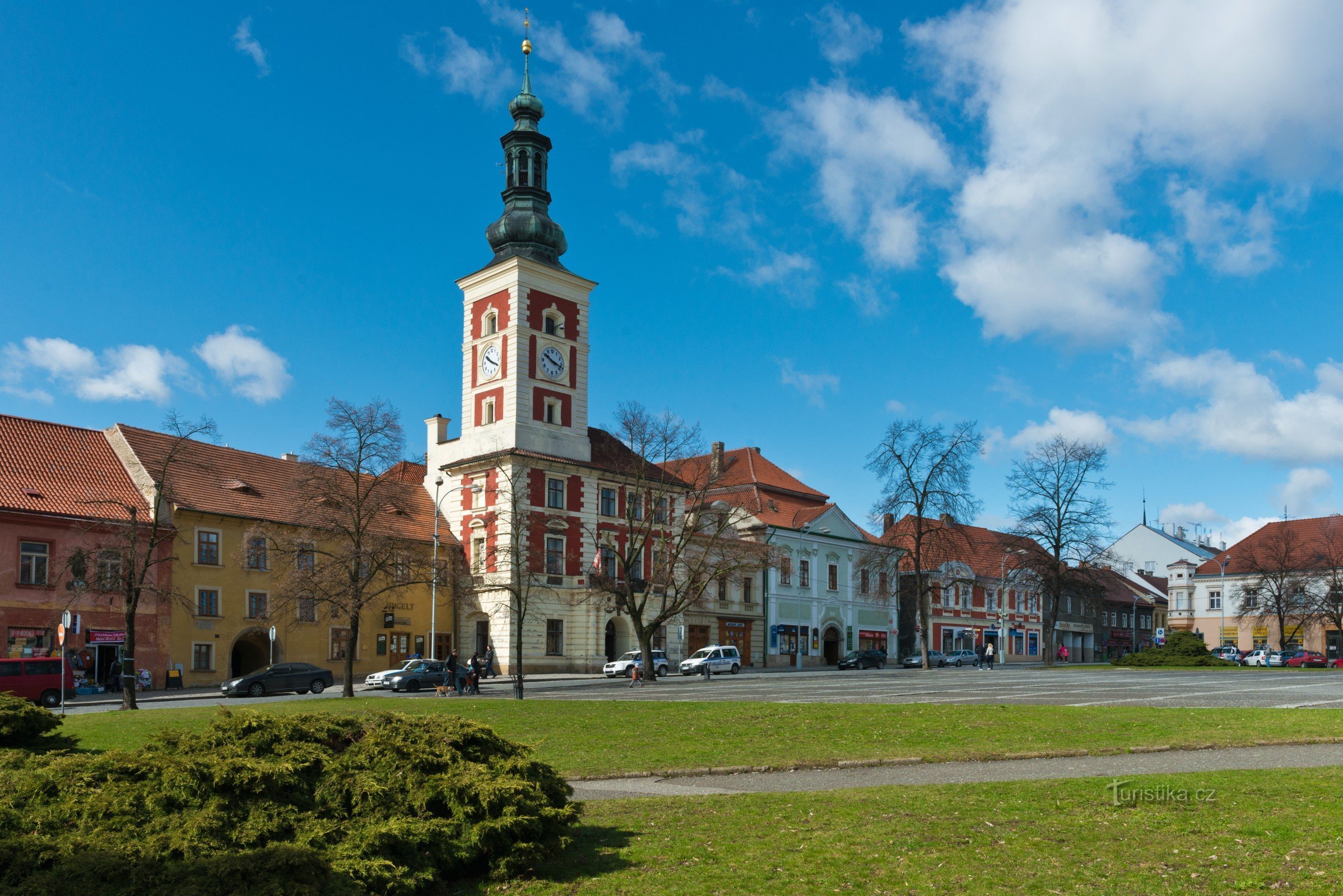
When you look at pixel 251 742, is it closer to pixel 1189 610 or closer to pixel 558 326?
pixel 558 326

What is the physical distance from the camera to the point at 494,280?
62281 mm

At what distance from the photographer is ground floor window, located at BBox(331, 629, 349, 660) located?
52094 mm

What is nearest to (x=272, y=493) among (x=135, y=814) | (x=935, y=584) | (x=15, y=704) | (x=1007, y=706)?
(x=935, y=584)

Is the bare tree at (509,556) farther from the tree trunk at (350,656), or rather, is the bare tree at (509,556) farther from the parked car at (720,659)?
the tree trunk at (350,656)

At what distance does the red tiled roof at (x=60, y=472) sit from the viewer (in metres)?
41.8

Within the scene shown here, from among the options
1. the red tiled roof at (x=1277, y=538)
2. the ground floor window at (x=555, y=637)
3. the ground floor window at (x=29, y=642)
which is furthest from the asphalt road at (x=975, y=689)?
the red tiled roof at (x=1277, y=538)

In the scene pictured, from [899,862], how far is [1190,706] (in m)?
18.8

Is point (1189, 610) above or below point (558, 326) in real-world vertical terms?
below

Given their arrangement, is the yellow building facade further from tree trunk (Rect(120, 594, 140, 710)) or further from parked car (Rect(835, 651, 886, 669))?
parked car (Rect(835, 651, 886, 669))

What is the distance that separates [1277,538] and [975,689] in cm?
7260

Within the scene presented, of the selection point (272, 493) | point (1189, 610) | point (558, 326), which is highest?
point (558, 326)

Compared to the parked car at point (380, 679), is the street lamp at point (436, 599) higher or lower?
higher

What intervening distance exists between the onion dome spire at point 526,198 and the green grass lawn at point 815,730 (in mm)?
40961

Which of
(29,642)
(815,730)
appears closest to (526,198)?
(29,642)
